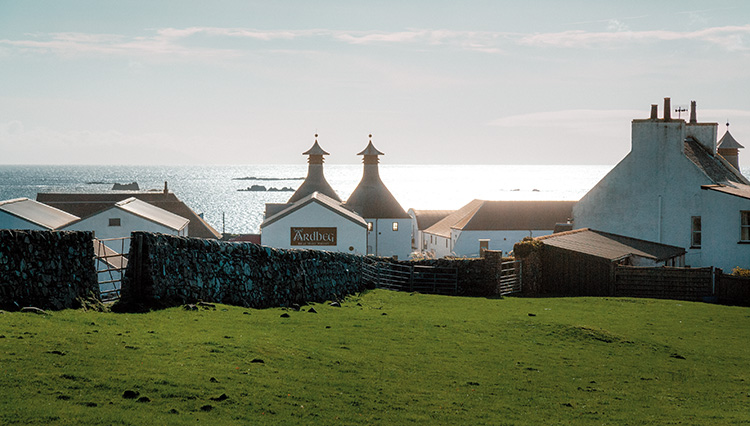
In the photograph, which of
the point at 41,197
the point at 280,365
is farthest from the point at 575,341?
the point at 41,197

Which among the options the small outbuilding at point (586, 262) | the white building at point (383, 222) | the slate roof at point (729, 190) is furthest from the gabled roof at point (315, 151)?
the slate roof at point (729, 190)

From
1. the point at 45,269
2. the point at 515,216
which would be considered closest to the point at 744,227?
the point at 45,269

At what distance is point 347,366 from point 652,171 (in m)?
37.1

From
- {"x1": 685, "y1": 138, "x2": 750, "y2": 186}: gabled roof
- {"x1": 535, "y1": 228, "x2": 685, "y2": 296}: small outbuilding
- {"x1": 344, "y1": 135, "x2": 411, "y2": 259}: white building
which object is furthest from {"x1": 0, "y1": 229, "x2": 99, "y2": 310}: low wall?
{"x1": 344, "y1": 135, "x2": 411, "y2": 259}: white building

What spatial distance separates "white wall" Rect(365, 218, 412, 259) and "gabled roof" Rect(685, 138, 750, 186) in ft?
131

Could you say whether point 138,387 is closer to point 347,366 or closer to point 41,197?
point 347,366

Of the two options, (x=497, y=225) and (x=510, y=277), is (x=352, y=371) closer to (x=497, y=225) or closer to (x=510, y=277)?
(x=510, y=277)

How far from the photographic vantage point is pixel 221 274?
21.9 m

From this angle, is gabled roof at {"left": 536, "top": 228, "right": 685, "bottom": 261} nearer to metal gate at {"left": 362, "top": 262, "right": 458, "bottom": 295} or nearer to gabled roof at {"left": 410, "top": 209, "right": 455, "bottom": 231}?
metal gate at {"left": 362, "top": 262, "right": 458, "bottom": 295}

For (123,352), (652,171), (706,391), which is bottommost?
(706,391)

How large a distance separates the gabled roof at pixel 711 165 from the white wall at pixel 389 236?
40013 millimetres

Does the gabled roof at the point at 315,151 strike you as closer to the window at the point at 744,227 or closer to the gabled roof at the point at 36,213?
the gabled roof at the point at 36,213

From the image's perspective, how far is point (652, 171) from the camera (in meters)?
47.0

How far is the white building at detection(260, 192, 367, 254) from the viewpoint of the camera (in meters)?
59.0
